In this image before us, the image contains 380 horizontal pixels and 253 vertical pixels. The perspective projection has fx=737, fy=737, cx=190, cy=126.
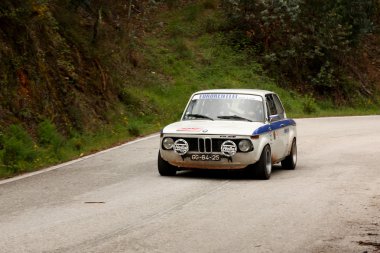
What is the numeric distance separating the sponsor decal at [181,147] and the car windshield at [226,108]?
1.10m

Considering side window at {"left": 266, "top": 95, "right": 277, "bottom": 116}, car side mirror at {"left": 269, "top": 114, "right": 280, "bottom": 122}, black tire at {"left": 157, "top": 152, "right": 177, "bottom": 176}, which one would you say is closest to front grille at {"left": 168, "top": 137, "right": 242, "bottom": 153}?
black tire at {"left": 157, "top": 152, "right": 177, "bottom": 176}

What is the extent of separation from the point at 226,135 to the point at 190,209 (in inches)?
118

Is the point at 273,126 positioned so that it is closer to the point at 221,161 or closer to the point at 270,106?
the point at 270,106

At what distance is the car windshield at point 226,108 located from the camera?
46.4 ft

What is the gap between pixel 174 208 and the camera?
405 inches

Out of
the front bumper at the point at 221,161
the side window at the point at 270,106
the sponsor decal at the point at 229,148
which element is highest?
the side window at the point at 270,106

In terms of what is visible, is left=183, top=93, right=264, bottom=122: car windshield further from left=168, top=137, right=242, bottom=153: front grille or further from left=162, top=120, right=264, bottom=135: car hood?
left=168, top=137, right=242, bottom=153: front grille

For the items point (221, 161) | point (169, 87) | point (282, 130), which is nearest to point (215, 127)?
point (221, 161)

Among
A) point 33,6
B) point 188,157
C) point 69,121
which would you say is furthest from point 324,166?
point 33,6

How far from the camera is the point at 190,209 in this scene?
10250 mm

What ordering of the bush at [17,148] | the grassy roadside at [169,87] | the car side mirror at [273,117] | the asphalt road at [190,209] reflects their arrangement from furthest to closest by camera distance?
the grassy roadside at [169,87] → the bush at [17,148] → the car side mirror at [273,117] → the asphalt road at [190,209]

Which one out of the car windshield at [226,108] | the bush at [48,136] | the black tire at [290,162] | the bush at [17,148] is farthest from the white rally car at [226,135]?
the bush at [48,136]

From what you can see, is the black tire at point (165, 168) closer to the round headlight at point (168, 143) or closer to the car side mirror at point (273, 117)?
the round headlight at point (168, 143)

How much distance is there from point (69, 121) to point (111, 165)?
496 cm
